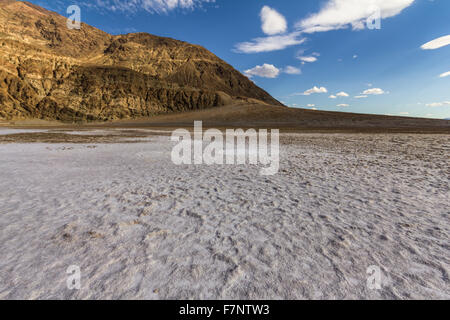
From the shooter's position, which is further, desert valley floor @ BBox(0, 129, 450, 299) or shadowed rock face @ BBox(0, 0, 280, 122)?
shadowed rock face @ BBox(0, 0, 280, 122)

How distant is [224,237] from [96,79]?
102 meters

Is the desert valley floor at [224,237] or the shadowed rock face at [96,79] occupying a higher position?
the shadowed rock face at [96,79]

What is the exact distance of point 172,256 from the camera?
297 cm

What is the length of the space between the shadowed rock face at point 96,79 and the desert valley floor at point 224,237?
281 feet

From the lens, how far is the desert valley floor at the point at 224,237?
8.05ft

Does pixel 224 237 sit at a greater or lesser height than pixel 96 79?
lesser

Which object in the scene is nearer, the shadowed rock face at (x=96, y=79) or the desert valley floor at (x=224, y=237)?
the desert valley floor at (x=224, y=237)

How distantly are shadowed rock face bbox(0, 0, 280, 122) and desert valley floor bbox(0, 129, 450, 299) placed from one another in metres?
85.6

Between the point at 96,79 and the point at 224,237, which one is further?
the point at 96,79

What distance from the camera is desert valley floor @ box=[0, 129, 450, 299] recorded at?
8.05ft

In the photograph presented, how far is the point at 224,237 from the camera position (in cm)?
349
